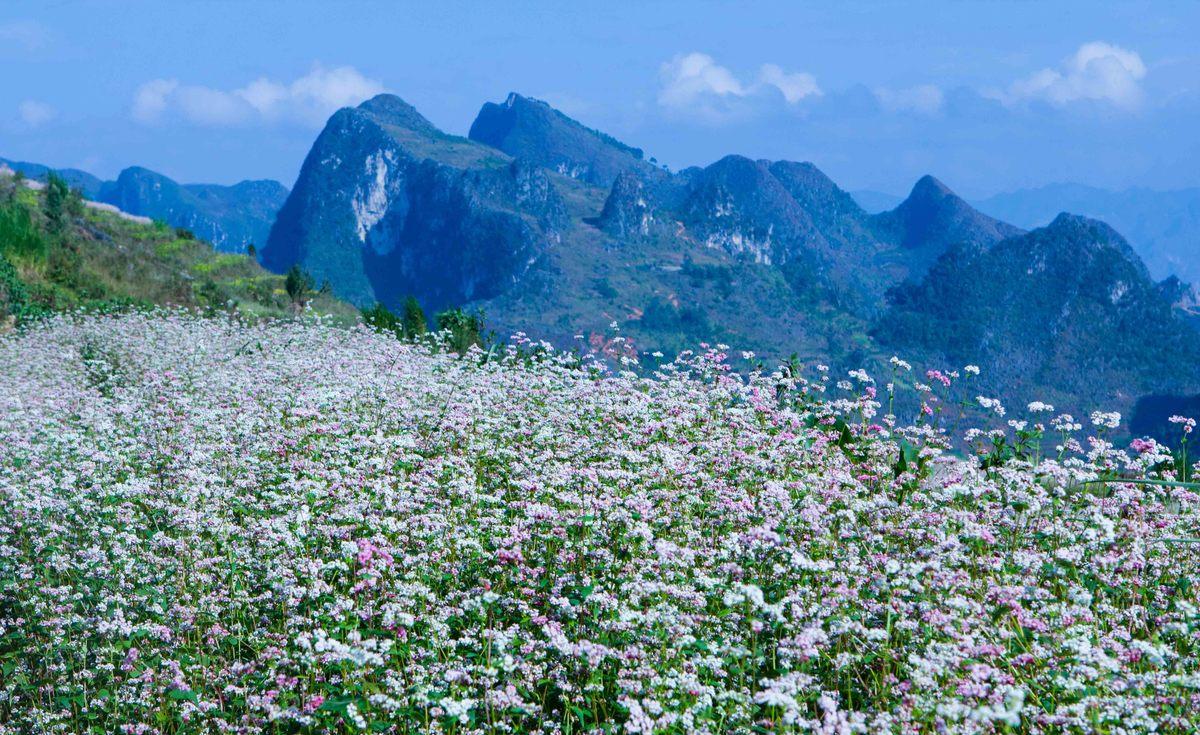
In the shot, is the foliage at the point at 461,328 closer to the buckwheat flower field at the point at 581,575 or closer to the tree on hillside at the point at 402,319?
the tree on hillside at the point at 402,319

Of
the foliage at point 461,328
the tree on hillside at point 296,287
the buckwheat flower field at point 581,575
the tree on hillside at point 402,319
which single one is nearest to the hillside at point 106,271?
the tree on hillside at point 296,287

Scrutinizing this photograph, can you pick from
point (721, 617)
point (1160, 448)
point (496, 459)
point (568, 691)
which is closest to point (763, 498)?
point (721, 617)

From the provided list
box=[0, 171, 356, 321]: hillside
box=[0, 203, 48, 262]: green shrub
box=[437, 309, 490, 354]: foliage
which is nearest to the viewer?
box=[437, 309, 490, 354]: foliage

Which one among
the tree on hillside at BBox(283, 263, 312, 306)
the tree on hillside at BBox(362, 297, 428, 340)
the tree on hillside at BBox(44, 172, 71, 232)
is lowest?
the tree on hillside at BBox(362, 297, 428, 340)

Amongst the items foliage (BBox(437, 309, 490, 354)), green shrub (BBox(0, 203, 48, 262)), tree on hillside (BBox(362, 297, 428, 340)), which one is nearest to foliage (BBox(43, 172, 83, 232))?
green shrub (BBox(0, 203, 48, 262))

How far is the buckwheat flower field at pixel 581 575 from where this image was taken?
15.6ft

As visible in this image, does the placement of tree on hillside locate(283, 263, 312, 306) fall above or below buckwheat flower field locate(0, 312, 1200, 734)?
above

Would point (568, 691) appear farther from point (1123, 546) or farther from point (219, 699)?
point (1123, 546)

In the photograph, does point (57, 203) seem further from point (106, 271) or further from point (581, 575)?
point (581, 575)

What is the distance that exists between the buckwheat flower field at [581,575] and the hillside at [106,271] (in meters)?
16.2

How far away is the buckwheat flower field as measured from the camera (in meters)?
4.75

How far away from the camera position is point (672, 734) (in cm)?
443

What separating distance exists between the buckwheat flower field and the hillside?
16199 mm

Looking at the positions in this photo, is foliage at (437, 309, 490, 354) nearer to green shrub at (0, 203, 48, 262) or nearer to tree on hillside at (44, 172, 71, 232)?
green shrub at (0, 203, 48, 262)
